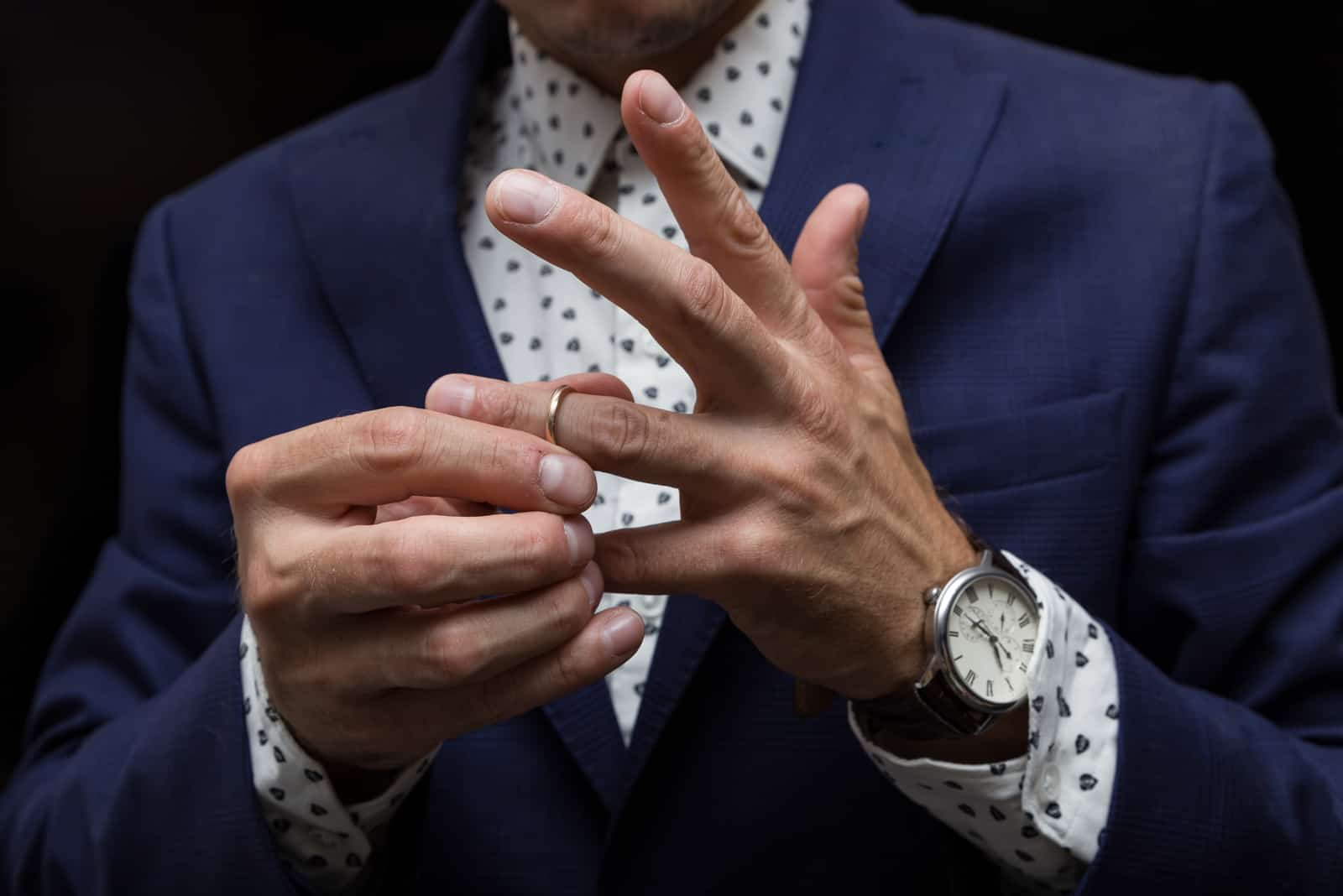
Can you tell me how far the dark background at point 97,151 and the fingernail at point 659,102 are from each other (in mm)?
904

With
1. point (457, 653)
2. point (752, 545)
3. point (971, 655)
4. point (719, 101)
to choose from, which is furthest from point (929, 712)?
point (719, 101)

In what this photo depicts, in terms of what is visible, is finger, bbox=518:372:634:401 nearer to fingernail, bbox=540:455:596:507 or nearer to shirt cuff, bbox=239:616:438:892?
fingernail, bbox=540:455:596:507

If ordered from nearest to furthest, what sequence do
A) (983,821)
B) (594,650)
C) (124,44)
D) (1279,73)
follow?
1. (594,650)
2. (983,821)
3. (1279,73)
4. (124,44)

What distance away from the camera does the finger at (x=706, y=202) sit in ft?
1.81

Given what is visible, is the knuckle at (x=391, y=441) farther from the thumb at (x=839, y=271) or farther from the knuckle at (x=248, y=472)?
the thumb at (x=839, y=271)

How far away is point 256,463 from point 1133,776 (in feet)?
1.67

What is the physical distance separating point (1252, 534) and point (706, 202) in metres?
0.48

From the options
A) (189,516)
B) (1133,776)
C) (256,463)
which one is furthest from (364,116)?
(1133,776)

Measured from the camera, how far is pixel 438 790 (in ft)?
2.73

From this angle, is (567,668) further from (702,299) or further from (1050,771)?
(1050,771)

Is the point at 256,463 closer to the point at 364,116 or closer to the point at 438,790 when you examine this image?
the point at 438,790

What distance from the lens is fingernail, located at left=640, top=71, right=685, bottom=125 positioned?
0.55 meters

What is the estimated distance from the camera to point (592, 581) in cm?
59

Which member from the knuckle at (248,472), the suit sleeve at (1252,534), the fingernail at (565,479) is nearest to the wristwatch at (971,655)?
the suit sleeve at (1252,534)
